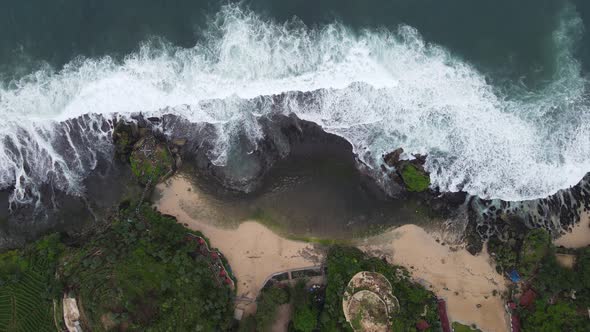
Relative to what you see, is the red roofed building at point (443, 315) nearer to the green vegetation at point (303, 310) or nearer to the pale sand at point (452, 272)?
the pale sand at point (452, 272)

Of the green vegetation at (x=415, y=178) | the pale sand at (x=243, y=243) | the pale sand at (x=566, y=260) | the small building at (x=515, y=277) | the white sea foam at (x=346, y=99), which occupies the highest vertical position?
the white sea foam at (x=346, y=99)

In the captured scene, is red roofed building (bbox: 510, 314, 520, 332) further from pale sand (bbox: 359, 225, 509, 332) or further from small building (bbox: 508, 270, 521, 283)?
small building (bbox: 508, 270, 521, 283)

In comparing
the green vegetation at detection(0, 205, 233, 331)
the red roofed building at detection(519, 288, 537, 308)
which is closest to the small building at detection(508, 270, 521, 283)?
the red roofed building at detection(519, 288, 537, 308)

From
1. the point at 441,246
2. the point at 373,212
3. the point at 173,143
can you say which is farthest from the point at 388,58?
the point at 173,143

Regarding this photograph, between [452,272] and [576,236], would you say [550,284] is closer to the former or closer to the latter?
[576,236]

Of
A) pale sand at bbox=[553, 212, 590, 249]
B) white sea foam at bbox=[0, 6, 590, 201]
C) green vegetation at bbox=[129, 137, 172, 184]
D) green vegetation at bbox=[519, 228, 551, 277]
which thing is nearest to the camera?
green vegetation at bbox=[519, 228, 551, 277]

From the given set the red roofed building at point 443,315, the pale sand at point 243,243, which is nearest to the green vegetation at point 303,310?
the pale sand at point 243,243

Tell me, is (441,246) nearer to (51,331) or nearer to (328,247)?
(328,247)
